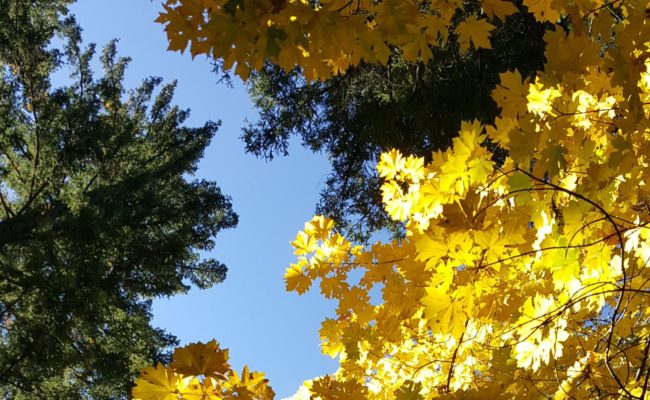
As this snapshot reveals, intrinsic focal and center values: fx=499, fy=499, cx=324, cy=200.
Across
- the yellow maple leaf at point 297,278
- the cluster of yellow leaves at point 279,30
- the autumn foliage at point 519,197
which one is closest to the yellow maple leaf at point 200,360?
the autumn foliage at point 519,197

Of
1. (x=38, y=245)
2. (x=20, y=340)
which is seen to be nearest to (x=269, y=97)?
(x=38, y=245)

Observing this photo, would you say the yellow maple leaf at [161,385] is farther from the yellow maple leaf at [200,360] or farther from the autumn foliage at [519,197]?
the autumn foliage at [519,197]

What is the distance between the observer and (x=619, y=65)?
1326 mm

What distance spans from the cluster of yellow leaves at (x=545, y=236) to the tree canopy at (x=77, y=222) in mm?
5076

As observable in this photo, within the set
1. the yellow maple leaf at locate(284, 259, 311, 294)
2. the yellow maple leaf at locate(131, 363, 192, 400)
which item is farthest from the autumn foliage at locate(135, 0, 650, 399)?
the yellow maple leaf at locate(131, 363, 192, 400)

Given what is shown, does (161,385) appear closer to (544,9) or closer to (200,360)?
(200,360)

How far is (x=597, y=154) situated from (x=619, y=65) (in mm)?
839

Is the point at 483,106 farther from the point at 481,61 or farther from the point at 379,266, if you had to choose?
the point at 379,266

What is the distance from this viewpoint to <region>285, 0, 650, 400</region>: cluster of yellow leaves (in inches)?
57.4

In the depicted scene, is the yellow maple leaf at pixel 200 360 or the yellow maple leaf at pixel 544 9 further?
the yellow maple leaf at pixel 544 9

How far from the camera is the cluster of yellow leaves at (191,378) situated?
4.72 feet

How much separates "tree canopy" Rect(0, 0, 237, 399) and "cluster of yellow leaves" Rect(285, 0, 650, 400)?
5.08m

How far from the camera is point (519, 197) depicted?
1566 millimetres

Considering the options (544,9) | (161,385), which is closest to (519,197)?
(544,9)
